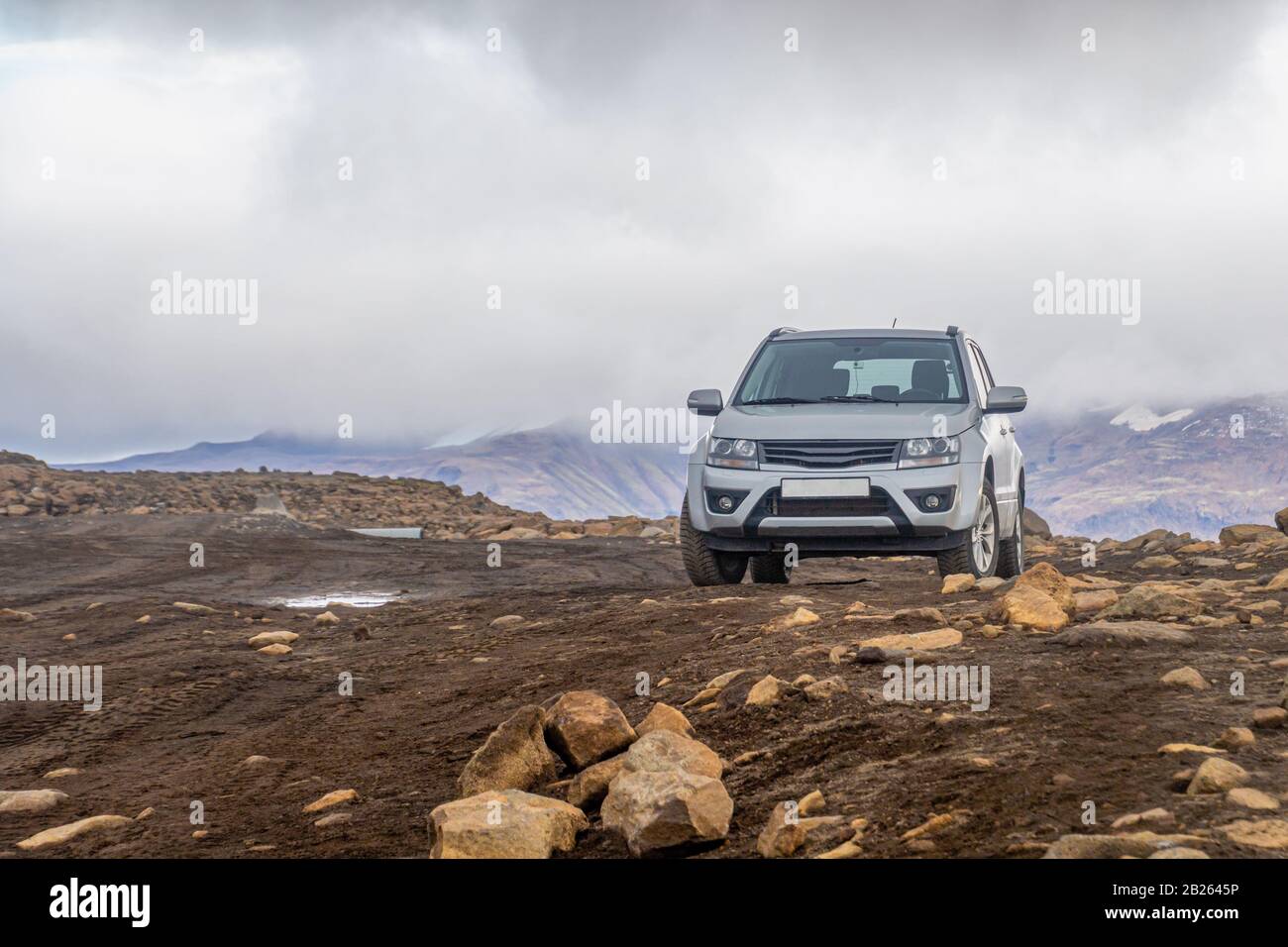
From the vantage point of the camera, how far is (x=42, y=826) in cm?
534

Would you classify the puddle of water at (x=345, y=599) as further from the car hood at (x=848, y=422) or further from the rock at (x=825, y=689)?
the rock at (x=825, y=689)

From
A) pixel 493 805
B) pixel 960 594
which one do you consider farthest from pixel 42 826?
pixel 960 594

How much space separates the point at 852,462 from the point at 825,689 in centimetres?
370

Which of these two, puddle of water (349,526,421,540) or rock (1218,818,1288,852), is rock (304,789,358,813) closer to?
rock (1218,818,1288,852)

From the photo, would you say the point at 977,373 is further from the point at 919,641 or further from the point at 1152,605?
the point at 919,641

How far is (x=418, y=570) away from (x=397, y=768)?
12236 millimetres

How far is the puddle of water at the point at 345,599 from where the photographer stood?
13.6 m

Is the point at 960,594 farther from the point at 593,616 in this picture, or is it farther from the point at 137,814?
the point at 137,814

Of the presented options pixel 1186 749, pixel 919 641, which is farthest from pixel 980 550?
pixel 1186 749

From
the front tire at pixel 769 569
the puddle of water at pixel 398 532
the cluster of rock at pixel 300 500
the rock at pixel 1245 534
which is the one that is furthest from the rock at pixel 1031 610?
the puddle of water at pixel 398 532

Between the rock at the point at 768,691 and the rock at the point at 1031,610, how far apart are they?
1.81 metres

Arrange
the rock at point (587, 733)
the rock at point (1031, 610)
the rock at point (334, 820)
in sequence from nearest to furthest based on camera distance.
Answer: the rock at point (334, 820) → the rock at point (587, 733) → the rock at point (1031, 610)

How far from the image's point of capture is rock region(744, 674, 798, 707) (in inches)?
218

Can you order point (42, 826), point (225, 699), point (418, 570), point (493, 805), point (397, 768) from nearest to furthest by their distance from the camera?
point (493, 805)
point (42, 826)
point (397, 768)
point (225, 699)
point (418, 570)
